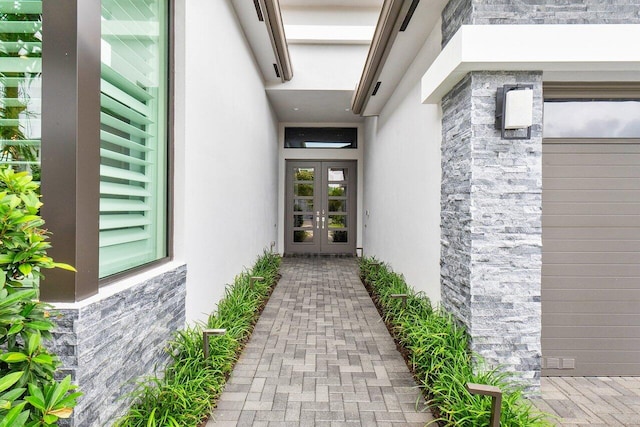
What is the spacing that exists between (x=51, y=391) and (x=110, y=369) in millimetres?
650

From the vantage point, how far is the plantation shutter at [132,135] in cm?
202

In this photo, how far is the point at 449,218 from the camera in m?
3.05

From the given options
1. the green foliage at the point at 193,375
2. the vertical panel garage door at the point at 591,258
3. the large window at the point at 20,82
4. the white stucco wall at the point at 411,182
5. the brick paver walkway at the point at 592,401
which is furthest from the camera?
the white stucco wall at the point at 411,182

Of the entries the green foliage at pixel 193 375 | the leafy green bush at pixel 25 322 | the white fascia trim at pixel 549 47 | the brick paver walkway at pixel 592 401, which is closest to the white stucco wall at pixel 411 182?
the white fascia trim at pixel 549 47

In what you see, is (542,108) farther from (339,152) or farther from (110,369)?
(339,152)

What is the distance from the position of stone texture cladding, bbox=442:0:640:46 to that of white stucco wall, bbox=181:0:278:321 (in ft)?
7.64

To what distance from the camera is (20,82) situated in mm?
1750

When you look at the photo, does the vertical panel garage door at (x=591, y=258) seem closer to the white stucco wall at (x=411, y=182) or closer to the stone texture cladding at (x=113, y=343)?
the white stucco wall at (x=411, y=182)

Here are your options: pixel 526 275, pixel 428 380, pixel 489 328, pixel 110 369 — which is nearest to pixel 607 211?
pixel 526 275

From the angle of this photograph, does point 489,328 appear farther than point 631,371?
No

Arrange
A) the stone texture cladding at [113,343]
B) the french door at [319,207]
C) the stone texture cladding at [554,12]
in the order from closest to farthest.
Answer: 1. the stone texture cladding at [113,343]
2. the stone texture cladding at [554,12]
3. the french door at [319,207]

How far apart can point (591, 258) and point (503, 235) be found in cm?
93

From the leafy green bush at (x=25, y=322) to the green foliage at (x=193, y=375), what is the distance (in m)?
0.79

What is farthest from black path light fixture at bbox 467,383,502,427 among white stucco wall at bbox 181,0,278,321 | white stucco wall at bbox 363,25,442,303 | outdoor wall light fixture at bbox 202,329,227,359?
white stucco wall at bbox 181,0,278,321
